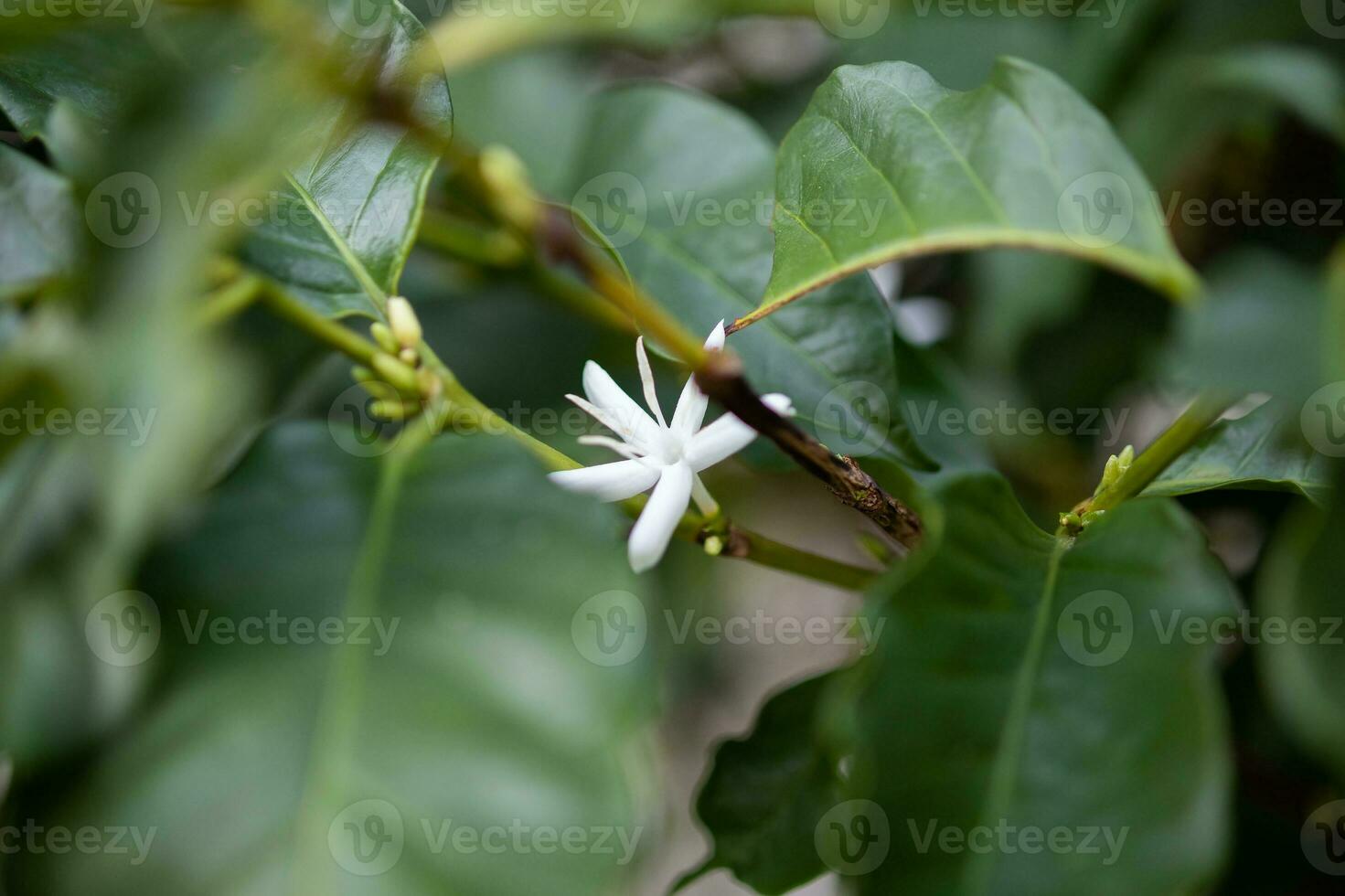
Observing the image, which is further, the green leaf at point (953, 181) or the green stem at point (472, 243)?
the green stem at point (472, 243)

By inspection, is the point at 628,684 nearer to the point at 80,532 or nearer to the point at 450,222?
the point at 80,532

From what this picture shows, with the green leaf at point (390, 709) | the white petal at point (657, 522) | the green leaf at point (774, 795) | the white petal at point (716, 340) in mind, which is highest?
the white petal at point (716, 340)

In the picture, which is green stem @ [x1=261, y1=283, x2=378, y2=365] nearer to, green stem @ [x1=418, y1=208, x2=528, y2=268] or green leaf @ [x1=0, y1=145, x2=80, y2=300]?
green leaf @ [x1=0, y1=145, x2=80, y2=300]

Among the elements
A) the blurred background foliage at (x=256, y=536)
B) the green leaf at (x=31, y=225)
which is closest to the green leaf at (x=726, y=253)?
the blurred background foliage at (x=256, y=536)

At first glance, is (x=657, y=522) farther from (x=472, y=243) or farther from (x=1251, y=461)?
(x=472, y=243)

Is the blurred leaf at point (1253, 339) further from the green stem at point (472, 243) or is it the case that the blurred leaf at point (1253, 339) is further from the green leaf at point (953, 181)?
the green stem at point (472, 243)

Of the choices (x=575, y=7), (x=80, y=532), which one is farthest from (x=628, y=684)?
(x=575, y=7)
